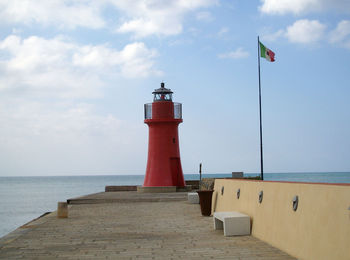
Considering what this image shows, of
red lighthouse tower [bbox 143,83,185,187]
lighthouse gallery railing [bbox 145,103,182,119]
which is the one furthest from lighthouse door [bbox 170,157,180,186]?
lighthouse gallery railing [bbox 145,103,182,119]

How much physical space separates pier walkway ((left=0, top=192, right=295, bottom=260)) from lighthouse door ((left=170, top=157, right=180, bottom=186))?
13.2 meters

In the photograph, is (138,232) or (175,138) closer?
(138,232)

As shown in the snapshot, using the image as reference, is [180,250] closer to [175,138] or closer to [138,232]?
[138,232]

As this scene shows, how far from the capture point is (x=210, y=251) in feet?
27.4

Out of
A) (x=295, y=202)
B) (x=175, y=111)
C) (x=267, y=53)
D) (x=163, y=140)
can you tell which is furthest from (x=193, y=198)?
(x=295, y=202)

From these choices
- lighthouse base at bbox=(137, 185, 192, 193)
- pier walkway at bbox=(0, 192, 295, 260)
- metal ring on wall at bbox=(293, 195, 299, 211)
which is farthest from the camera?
lighthouse base at bbox=(137, 185, 192, 193)

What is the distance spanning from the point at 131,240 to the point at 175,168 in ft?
60.1

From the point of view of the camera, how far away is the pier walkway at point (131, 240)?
8.13 m

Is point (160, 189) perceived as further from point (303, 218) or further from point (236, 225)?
→ point (303, 218)

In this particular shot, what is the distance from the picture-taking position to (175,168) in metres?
28.0

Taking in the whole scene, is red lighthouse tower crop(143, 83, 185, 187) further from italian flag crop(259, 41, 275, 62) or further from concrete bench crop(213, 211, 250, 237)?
concrete bench crop(213, 211, 250, 237)

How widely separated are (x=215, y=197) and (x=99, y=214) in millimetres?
3752

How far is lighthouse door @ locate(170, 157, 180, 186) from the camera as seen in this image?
91.4 ft

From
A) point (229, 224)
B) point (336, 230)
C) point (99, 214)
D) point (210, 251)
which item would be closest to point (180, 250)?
point (210, 251)
